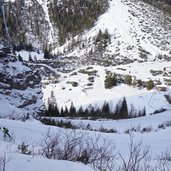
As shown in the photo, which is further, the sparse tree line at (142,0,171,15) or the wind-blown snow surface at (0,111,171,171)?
the sparse tree line at (142,0,171,15)

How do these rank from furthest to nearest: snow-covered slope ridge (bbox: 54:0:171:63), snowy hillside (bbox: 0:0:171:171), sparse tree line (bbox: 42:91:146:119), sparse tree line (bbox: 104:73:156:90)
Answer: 1. snow-covered slope ridge (bbox: 54:0:171:63)
2. sparse tree line (bbox: 104:73:156:90)
3. sparse tree line (bbox: 42:91:146:119)
4. snowy hillside (bbox: 0:0:171:171)

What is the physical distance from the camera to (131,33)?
11694 centimetres

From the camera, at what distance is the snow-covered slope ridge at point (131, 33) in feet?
349

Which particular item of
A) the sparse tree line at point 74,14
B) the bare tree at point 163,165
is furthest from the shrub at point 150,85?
the bare tree at point 163,165

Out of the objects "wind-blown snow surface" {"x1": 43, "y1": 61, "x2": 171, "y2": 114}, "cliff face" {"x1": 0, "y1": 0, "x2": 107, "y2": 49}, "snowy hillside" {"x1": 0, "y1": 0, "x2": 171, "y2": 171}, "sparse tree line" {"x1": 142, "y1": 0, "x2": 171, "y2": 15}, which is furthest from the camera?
"sparse tree line" {"x1": 142, "y1": 0, "x2": 171, "y2": 15}

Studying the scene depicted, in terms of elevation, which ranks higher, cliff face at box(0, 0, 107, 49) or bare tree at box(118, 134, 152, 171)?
bare tree at box(118, 134, 152, 171)

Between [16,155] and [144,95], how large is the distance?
65.5m

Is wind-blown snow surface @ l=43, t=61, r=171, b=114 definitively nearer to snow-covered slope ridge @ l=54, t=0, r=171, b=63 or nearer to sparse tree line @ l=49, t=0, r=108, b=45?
snow-covered slope ridge @ l=54, t=0, r=171, b=63

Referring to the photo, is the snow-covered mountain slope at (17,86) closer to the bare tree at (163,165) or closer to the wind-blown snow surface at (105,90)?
the wind-blown snow surface at (105,90)

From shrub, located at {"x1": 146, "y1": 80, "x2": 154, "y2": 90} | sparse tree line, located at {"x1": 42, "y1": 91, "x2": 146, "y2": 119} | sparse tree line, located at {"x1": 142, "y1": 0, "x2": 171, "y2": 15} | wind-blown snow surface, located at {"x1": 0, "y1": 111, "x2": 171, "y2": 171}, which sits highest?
wind-blown snow surface, located at {"x1": 0, "y1": 111, "x2": 171, "y2": 171}

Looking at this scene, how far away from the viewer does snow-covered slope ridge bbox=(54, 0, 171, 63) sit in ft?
349

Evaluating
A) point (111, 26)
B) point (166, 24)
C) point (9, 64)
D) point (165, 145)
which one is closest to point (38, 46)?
point (111, 26)

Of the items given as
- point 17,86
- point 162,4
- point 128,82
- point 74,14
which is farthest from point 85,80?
point 162,4

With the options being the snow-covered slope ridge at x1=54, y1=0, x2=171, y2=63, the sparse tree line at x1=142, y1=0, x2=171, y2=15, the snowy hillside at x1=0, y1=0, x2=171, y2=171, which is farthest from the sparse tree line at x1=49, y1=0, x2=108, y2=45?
the sparse tree line at x1=142, y1=0, x2=171, y2=15
